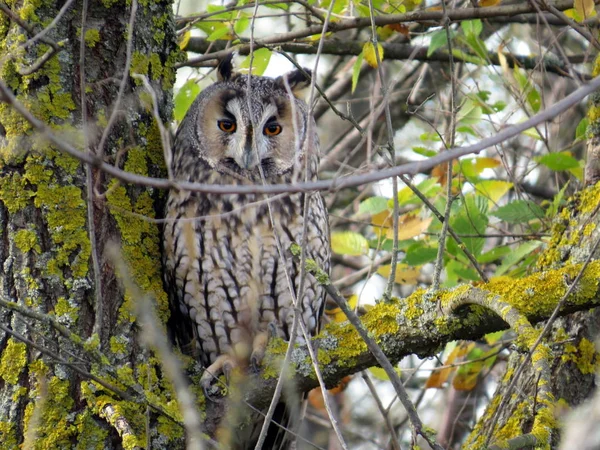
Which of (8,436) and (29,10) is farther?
(29,10)

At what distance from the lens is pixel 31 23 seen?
2135 millimetres

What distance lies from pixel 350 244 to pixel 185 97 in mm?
856

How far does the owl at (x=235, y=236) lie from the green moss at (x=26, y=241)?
1.62 feet

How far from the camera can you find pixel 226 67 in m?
2.87

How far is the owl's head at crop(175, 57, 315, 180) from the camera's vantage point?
2723mm

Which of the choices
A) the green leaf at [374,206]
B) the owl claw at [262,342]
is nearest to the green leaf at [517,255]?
the green leaf at [374,206]

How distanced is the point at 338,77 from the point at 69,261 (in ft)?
8.71

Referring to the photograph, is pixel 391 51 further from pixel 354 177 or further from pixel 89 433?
pixel 354 177

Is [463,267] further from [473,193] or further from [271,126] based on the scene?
[271,126]

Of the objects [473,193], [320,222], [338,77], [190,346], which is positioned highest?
[338,77]

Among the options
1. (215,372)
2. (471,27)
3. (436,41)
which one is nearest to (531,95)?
(471,27)

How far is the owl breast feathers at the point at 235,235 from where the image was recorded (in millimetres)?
2521

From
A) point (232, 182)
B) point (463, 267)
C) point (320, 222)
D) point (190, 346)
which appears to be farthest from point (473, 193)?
point (190, 346)

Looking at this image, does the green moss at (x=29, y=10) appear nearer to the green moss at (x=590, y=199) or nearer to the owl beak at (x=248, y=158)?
the owl beak at (x=248, y=158)
